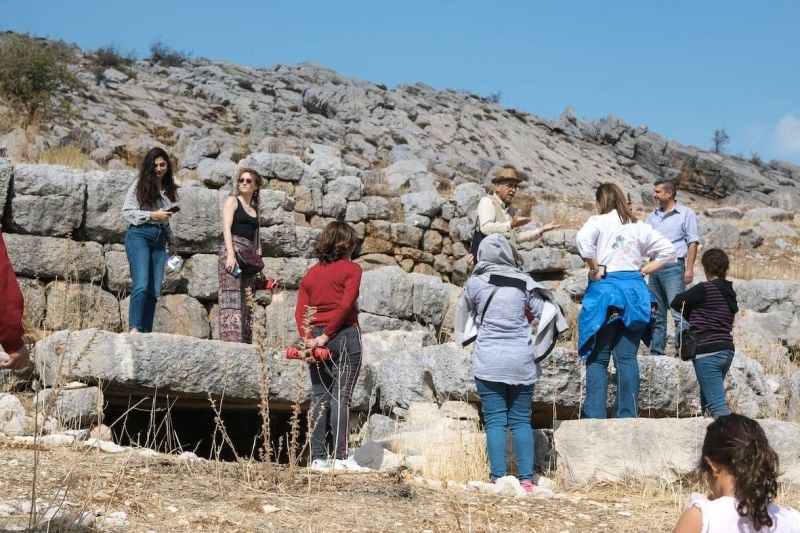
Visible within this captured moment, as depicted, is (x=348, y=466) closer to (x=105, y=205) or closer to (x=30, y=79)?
(x=105, y=205)

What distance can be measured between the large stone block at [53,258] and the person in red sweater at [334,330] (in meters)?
3.44

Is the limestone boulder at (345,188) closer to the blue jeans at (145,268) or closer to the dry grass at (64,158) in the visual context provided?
the dry grass at (64,158)

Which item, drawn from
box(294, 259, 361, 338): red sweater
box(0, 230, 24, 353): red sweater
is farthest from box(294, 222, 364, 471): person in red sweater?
box(0, 230, 24, 353): red sweater

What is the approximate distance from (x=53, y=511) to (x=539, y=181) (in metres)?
21.9

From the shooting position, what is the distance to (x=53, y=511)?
12.8 ft

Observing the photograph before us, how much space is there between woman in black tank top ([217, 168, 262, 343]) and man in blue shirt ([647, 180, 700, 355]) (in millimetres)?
3671

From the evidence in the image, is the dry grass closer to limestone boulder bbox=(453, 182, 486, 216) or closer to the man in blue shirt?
limestone boulder bbox=(453, 182, 486, 216)

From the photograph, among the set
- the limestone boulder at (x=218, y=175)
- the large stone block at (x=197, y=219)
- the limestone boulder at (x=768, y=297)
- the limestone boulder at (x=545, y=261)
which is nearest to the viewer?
the large stone block at (x=197, y=219)

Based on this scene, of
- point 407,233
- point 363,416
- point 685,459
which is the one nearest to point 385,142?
point 407,233

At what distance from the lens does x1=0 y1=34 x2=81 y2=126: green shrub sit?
55.8 ft

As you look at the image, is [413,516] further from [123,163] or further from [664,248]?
[123,163]

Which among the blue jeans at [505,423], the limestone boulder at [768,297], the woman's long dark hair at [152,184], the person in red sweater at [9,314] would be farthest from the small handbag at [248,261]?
the limestone boulder at [768,297]

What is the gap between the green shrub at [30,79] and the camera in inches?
669

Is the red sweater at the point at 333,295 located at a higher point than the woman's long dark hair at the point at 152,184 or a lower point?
lower
